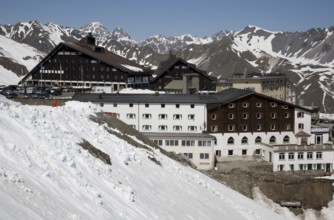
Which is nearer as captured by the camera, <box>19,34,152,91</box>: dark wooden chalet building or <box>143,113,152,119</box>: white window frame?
<box>143,113,152,119</box>: white window frame

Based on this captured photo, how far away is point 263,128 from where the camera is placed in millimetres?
70438

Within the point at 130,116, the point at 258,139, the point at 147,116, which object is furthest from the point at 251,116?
the point at 130,116

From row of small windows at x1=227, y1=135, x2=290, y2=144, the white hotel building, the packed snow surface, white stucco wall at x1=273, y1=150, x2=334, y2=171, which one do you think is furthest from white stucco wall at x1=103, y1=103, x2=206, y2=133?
the packed snow surface

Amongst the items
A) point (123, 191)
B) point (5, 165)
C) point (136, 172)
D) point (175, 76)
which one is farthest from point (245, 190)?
point (175, 76)

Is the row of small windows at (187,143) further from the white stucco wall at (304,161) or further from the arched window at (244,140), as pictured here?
→ the white stucco wall at (304,161)

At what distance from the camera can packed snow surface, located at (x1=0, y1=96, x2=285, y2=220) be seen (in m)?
15.1

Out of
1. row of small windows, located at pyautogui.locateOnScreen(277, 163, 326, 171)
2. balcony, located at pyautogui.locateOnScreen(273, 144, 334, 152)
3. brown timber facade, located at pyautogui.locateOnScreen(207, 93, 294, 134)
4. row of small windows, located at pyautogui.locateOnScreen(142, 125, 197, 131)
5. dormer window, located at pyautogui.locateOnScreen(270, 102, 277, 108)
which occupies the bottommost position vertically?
row of small windows, located at pyautogui.locateOnScreen(277, 163, 326, 171)

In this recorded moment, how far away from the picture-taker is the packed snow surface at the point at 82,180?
49.5ft

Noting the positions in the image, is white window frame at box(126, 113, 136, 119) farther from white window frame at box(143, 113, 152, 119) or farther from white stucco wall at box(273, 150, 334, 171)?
white stucco wall at box(273, 150, 334, 171)

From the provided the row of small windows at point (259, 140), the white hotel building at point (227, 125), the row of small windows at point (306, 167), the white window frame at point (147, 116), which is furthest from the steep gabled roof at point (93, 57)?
the row of small windows at point (306, 167)

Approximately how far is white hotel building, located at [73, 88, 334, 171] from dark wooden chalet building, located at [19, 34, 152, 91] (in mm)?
36149

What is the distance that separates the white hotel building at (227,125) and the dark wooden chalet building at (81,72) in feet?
119

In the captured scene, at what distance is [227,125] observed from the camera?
68.9 metres

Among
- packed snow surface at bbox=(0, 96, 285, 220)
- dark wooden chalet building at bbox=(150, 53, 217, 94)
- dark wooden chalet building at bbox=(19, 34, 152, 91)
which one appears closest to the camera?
packed snow surface at bbox=(0, 96, 285, 220)
